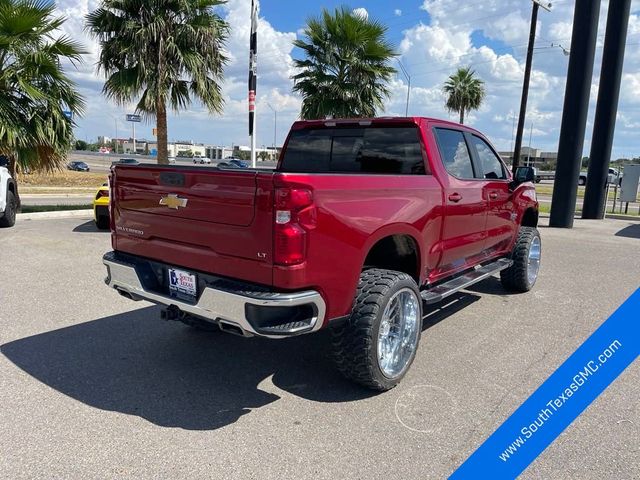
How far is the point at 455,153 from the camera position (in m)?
4.82

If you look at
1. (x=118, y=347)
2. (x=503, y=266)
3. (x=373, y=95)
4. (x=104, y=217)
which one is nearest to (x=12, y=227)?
(x=104, y=217)

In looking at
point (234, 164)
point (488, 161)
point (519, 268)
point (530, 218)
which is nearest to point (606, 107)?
point (530, 218)

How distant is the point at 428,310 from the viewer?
18.2 feet

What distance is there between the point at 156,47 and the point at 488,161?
10732 millimetres

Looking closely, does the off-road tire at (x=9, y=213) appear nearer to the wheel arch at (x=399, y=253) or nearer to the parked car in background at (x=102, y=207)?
the parked car in background at (x=102, y=207)

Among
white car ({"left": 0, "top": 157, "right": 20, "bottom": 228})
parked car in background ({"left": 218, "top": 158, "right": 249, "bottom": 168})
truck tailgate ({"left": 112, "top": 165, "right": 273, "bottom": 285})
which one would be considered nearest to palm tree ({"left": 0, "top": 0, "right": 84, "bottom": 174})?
white car ({"left": 0, "top": 157, "right": 20, "bottom": 228})

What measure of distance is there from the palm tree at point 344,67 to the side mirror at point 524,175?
9.75 m

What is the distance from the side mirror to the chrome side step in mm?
983

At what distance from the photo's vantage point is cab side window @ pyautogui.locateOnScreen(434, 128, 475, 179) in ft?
15.0

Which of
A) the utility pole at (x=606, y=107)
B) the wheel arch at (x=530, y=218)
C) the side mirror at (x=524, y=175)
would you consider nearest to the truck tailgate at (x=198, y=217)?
the side mirror at (x=524, y=175)

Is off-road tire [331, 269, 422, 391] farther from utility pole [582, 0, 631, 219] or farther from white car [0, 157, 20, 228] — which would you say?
utility pole [582, 0, 631, 219]

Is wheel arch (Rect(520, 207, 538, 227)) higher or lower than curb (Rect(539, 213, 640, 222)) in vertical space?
higher

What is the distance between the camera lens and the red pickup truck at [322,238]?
293 cm

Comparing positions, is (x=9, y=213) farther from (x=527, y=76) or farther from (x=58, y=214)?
(x=527, y=76)
